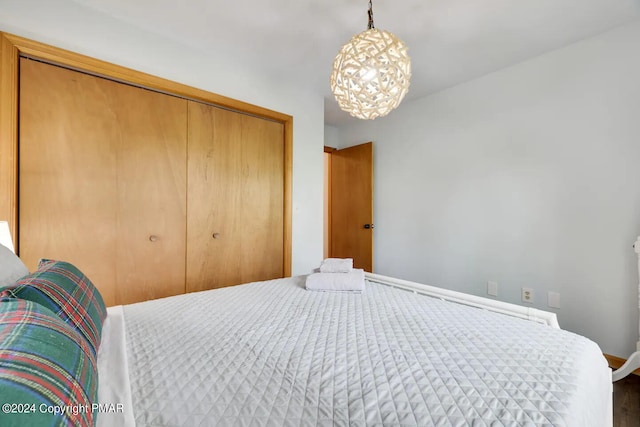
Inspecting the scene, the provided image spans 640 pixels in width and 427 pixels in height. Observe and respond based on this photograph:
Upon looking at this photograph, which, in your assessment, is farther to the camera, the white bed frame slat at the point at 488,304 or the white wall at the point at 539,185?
the white wall at the point at 539,185

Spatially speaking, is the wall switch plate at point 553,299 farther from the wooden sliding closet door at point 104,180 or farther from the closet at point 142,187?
the wooden sliding closet door at point 104,180

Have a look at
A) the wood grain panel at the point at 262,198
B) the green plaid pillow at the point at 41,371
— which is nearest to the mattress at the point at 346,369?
the green plaid pillow at the point at 41,371

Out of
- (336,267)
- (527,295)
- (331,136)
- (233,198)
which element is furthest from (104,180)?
(527,295)

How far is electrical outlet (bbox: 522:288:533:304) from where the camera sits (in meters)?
2.37

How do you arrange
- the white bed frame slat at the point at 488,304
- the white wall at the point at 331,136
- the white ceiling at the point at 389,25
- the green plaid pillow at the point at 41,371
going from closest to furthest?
the green plaid pillow at the point at 41,371 < the white bed frame slat at the point at 488,304 < the white ceiling at the point at 389,25 < the white wall at the point at 331,136

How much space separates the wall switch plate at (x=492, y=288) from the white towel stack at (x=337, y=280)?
1587 mm

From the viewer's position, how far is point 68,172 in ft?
5.89

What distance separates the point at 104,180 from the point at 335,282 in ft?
5.54

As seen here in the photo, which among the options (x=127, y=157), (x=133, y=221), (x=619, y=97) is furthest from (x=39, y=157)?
(x=619, y=97)

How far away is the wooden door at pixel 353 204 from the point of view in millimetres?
3607

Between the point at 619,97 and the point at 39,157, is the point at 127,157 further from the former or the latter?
the point at 619,97

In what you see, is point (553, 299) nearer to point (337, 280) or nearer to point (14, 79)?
point (337, 280)

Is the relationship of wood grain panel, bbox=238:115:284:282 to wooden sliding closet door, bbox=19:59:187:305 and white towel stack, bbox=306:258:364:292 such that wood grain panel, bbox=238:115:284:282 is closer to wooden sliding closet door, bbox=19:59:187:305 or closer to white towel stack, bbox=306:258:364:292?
wooden sliding closet door, bbox=19:59:187:305

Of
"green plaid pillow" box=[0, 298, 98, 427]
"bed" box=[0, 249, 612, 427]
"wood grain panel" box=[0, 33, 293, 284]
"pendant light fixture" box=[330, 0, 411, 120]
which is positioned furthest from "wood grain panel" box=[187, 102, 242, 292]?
"green plaid pillow" box=[0, 298, 98, 427]
